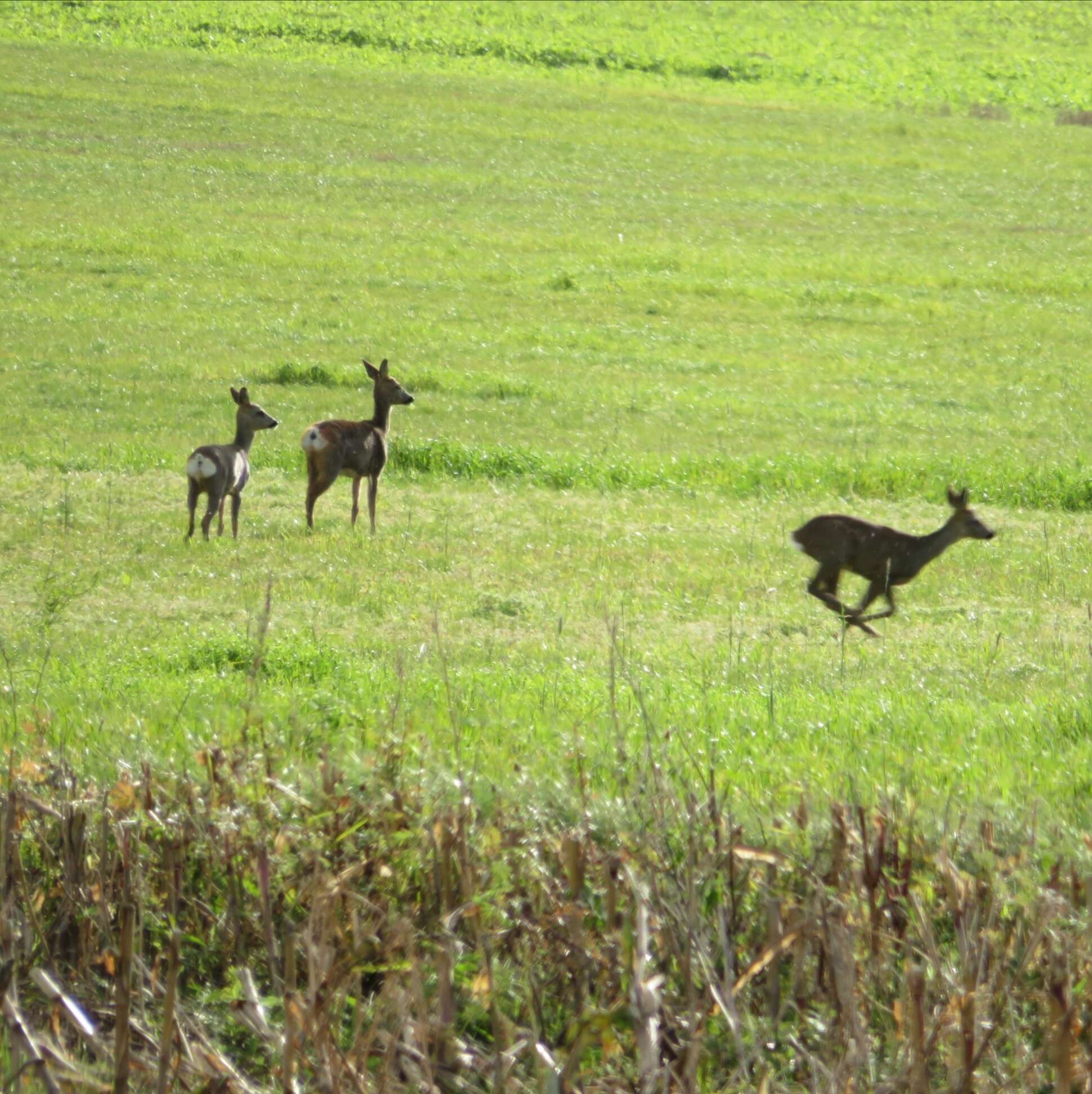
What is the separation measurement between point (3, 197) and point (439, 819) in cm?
3167

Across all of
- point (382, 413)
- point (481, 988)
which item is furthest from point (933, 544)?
point (481, 988)

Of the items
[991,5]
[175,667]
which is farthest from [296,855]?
[991,5]

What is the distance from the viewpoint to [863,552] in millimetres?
11023

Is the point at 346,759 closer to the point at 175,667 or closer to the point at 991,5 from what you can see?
the point at 175,667

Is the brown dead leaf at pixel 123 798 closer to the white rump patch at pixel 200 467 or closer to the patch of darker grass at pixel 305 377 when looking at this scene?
the white rump patch at pixel 200 467

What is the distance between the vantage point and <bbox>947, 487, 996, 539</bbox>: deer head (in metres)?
11.4

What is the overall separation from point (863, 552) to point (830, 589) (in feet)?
1.51

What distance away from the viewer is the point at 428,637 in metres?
9.68

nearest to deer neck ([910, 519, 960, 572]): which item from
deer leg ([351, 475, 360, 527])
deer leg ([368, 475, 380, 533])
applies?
deer leg ([368, 475, 380, 533])

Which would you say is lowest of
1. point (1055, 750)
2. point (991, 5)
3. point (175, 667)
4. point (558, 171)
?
point (175, 667)

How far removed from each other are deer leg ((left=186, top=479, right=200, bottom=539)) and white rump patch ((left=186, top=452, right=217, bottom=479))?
0.07 meters

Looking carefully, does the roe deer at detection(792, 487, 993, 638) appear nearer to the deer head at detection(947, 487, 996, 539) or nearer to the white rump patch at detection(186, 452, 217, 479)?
the deer head at detection(947, 487, 996, 539)

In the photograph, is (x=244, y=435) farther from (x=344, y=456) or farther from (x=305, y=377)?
(x=305, y=377)

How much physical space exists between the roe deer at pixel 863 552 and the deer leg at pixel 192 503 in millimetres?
4553
